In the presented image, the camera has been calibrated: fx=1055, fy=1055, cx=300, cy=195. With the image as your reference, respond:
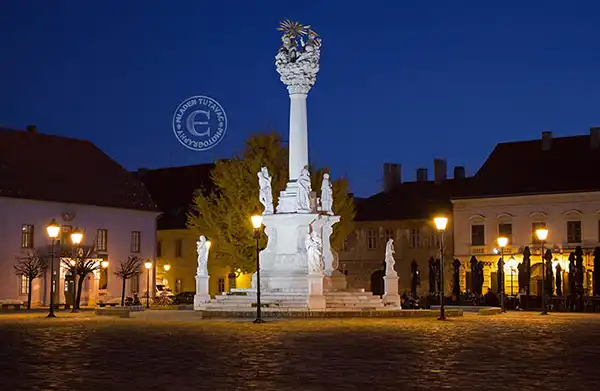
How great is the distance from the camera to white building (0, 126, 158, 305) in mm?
59844

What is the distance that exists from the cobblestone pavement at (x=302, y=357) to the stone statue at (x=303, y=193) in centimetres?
1198

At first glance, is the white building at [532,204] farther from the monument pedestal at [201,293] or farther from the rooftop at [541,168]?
the monument pedestal at [201,293]

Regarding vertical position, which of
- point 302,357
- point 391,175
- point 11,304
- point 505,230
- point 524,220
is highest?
point 391,175

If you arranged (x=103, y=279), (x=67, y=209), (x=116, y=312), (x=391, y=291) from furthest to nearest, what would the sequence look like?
(x=103, y=279), (x=67, y=209), (x=391, y=291), (x=116, y=312)

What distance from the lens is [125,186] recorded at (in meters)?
69.7

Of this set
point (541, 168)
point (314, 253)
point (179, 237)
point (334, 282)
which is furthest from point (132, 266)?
point (314, 253)

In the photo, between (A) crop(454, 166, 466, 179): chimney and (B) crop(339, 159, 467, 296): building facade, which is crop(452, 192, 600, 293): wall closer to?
(B) crop(339, 159, 467, 296): building facade

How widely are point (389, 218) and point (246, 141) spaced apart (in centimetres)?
1759

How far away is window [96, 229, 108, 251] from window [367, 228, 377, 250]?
1951 cm

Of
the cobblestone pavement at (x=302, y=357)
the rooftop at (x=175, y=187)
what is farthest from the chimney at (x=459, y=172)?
the cobblestone pavement at (x=302, y=357)

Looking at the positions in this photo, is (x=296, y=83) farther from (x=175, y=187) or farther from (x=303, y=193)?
(x=175, y=187)

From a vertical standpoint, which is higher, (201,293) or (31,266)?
(31,266)

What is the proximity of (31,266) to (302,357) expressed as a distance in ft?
133

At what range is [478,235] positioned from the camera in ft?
229
